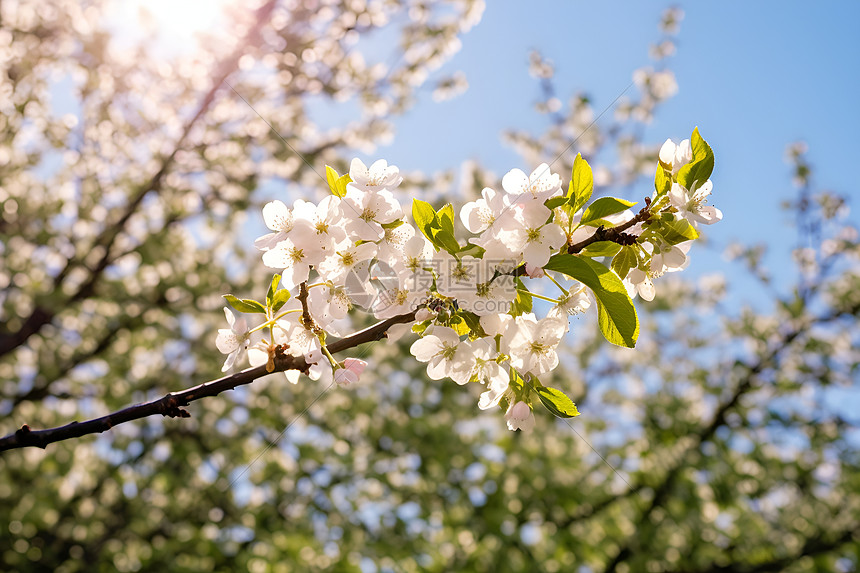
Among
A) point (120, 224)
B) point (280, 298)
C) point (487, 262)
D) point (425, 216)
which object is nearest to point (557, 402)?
point (487, 262)

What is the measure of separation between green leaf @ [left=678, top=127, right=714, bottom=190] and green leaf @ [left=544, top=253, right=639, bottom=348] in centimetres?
21

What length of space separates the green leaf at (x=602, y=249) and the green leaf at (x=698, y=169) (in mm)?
155

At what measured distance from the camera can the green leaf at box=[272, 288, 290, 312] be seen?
3.52 ft

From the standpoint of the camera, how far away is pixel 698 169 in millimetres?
966

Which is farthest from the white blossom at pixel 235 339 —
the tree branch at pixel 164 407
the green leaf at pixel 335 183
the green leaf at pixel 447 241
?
the green leaf at pixel 447 241

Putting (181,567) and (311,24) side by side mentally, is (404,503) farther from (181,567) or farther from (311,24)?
(311,24)

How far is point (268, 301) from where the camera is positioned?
3.45ft

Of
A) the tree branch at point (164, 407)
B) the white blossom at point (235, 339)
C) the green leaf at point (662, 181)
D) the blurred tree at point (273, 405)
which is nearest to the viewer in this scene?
the tree branch at point (164, 407)

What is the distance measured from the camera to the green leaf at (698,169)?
965 mm

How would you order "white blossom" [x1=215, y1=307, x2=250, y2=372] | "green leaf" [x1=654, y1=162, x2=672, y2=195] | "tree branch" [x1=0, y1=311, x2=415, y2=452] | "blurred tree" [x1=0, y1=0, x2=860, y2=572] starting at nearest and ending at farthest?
"tree branch" [x1=0, y1=311, x2=415, y2=452], "green leaf" [x1=654, y1=162, x2=672, y2=195], "white blossom" [x1=215, y1=307, x2=250, y2=372], "blurred tree" [x1=0, y1=0, x2=860, y2=572]

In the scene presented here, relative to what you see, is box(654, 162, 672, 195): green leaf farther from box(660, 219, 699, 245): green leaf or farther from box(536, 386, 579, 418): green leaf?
box(536, 386, 579, 418): green leaf

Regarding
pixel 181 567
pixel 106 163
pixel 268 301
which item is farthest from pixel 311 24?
pixel 268 301

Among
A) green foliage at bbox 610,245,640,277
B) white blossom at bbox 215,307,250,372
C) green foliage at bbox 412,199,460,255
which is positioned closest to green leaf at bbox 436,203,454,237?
green foliage at bbox 412,199,460,255

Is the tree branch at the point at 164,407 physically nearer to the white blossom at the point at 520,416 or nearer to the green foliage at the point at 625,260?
the white blossom at the point at 520,416
